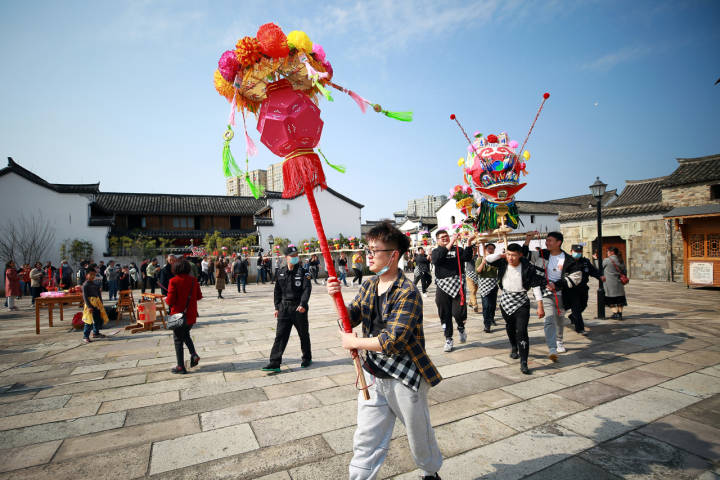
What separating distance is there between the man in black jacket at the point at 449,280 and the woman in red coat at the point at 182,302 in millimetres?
Result: 3917

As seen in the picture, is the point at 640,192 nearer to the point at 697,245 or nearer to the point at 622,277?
the point at 697,245

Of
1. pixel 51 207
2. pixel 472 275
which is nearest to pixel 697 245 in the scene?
pixel 472 275

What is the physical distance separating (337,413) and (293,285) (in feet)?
6.71

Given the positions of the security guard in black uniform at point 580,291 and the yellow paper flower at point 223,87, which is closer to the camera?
the yellow paper flower at point 223,87

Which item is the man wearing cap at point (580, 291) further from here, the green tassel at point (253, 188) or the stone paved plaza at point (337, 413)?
the green tassel at point (253, 188)

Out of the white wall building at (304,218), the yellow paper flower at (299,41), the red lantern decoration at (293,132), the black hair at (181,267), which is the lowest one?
the black hair at (181,267)

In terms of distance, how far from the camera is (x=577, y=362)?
5.21 meters

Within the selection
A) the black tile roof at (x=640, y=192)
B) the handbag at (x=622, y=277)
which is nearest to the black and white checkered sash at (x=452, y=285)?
the handbag at (x=622, y=277)

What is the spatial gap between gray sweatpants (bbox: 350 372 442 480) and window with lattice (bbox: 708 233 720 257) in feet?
60.7

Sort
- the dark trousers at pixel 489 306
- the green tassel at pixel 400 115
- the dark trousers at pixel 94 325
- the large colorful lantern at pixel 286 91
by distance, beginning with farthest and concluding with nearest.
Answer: the dark trousers at pixel 94 325
the dark trousers at pixel 489 306
the green tassel at pixel 400 115
the large colorful lantern at pixel 286 91

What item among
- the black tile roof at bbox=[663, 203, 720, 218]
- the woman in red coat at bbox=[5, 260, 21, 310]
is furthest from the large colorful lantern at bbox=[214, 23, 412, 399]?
the black tile roof at bbox=[663, 203, 720, 218]

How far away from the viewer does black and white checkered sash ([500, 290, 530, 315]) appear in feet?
16.1

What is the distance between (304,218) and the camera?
36125 millimetres

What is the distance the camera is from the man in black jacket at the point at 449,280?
6.03m
